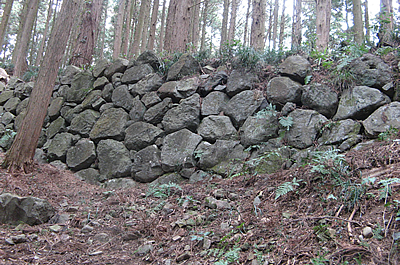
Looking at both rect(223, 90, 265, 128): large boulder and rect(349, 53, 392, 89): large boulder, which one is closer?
rect(349, 53, 392, 89): large boulder

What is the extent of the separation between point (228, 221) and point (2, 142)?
6.57 m

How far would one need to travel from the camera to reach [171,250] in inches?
101

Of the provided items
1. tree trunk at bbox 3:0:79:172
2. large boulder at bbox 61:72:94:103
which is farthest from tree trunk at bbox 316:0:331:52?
large boulder at bbox 61:72:94:103

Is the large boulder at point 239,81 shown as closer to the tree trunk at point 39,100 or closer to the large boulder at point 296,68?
the large boulder at point 296,68

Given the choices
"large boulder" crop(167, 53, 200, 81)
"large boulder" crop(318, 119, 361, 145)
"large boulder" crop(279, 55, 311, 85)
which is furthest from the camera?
"large boulder" crop(167, 53, 200, 81)

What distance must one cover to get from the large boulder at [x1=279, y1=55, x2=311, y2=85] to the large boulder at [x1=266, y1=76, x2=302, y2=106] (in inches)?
4.0

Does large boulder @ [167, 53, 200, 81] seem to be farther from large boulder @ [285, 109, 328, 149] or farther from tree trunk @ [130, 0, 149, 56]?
tree trunk @ [130, 0, 149, 56]

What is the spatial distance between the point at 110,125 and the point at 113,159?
85 centimetres

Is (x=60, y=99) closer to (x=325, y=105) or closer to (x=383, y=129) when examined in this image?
(x=325, y=105)

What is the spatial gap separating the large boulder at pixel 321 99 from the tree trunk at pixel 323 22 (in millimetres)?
1782

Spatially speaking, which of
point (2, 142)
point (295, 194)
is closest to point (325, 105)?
point (295, 194)

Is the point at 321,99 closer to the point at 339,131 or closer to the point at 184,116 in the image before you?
the point at 339,131

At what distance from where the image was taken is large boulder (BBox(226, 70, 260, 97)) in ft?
16.3

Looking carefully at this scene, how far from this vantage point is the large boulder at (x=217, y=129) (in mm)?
4727
